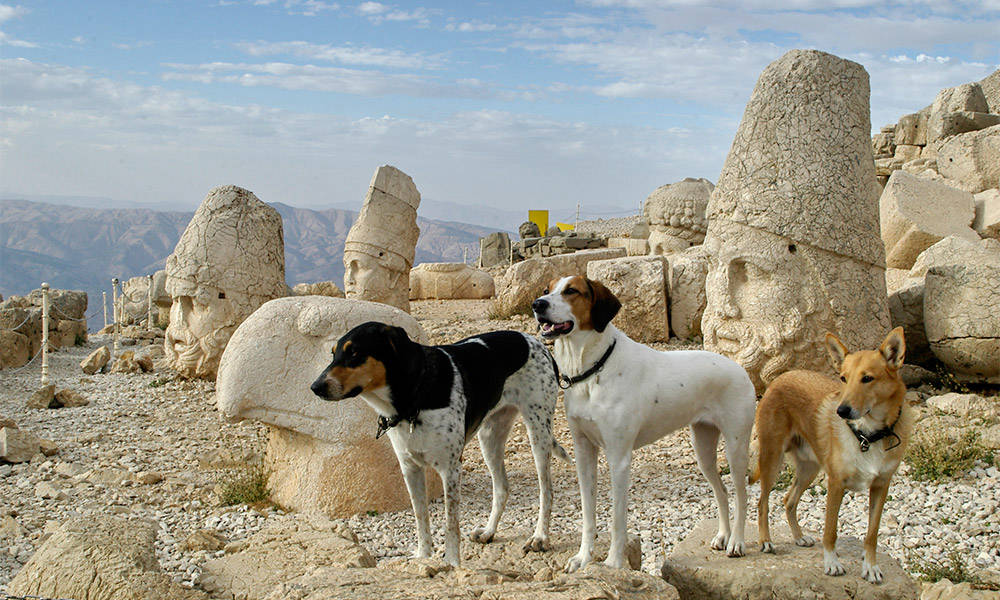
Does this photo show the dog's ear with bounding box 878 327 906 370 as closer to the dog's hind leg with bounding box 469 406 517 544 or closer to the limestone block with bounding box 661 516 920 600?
the limestone block with bounding box 661 516 920 600

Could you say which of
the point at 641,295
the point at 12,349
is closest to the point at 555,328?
the point at 641,295

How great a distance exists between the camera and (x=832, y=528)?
140 inches

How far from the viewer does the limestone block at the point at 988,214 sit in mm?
11992

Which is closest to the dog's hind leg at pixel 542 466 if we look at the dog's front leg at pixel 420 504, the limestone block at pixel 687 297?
the dog's front leg at pixel 420 504

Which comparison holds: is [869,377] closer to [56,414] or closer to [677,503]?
[677,503]

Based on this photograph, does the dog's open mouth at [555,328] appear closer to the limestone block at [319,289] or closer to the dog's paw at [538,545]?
the dog's paw at [538,545]

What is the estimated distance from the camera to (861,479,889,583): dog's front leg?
353 centimetres

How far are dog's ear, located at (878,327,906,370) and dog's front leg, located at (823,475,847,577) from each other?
58cm

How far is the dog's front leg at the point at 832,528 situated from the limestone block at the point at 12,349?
1214 centimetres

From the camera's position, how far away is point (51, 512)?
592cm

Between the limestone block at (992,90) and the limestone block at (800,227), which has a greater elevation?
the limestone block at (992,90)

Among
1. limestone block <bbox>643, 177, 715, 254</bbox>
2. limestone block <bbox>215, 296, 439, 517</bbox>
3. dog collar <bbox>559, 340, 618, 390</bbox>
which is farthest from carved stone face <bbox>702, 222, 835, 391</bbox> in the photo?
limestone block <bbox>643, 177, 715, 254</bbox>

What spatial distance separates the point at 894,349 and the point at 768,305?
4.17 meters

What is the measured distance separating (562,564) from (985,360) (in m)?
5.66
